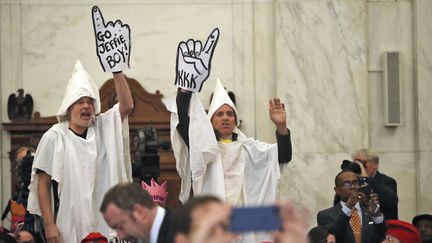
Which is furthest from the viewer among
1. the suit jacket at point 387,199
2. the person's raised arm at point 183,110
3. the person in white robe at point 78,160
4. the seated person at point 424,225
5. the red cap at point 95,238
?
the suit jacket at point 387,199

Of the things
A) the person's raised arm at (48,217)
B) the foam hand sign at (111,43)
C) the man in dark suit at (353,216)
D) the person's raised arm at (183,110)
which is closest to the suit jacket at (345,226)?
the man in dark suit at (353,216)

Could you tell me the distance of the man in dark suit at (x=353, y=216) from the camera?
1038 centimetres

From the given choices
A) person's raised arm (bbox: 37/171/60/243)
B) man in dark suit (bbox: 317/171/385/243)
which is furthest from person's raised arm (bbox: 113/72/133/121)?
man in dark suit (bbox: 317/171/385/243)

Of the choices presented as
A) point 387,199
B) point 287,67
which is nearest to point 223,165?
point 387,199

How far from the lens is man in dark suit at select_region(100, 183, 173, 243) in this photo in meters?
6.41

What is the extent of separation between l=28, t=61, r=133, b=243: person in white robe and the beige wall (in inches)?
153

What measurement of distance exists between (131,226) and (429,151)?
8164 millimetres

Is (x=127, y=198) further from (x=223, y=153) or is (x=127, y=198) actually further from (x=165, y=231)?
(x=223, y=153)

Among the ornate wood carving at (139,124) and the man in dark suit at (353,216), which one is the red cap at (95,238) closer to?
the man in dark suit at (353,216)

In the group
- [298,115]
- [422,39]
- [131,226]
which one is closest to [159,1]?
[298,115]

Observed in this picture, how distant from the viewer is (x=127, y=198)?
643 cm

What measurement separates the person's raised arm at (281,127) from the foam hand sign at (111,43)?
1.23m

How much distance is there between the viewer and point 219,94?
10547mm

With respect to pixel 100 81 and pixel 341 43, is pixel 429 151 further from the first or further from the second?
pixel 100 81
